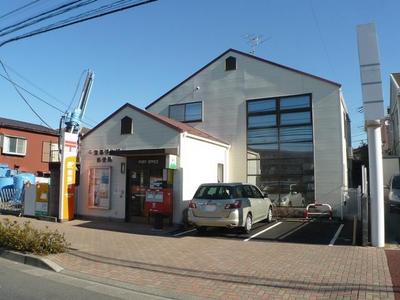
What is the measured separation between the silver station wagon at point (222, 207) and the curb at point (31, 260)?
534cm

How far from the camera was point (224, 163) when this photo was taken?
20.2m

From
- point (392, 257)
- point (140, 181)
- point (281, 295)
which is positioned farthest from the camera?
point (140, 181)

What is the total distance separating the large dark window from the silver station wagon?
4.94m

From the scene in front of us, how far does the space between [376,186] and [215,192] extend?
489 cm

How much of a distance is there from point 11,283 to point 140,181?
9.80 m

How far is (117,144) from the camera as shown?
18297 mm

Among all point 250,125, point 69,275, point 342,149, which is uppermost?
point 250,125

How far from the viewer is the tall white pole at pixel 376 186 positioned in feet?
37.0

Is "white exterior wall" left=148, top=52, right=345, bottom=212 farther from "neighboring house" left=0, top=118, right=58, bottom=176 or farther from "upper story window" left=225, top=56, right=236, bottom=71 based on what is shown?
"neighboring house" left=0, top=118, right=58, bottom=176

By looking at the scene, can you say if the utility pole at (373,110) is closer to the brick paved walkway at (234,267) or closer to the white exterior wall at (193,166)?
the brick paved walkway at (234,267)

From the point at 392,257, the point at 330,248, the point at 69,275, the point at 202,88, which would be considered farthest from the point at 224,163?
the point at 69,275

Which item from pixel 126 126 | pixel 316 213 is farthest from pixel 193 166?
pixel 316 213

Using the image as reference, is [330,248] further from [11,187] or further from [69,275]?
[11,187]

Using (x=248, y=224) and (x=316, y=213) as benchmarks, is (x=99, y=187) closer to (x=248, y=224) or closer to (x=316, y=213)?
(x=248, y=224)
